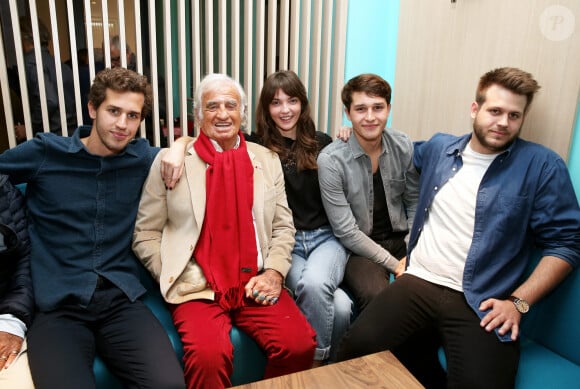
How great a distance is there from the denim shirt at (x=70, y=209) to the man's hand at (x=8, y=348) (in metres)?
0.26

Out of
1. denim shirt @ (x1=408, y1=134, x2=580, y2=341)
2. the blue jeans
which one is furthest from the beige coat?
denim shirt @ (x1=408, y1=134, x2=580, y2=341)

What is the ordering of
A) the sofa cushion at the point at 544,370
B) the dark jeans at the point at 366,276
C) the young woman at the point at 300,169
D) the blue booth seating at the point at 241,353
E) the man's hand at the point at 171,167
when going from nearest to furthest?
the sofa cushion at the point at 544,370
the blue booth seating at the point at 241,353
the man's hand at the point at 171,167
the dark jeans at the point at 366,276
the young woman at the point at 300,169

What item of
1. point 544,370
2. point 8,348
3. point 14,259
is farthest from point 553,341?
point 14,259

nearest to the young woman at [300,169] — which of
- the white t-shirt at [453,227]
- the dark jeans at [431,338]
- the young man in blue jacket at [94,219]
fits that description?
the dark jeans at [431,338]

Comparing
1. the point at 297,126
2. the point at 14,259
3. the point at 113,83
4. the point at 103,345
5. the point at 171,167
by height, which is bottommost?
the point at 103,345

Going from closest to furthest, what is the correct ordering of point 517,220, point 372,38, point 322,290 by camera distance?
point 517,220, point 322,290, point 372,38

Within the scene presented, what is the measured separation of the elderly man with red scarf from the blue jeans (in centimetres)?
9

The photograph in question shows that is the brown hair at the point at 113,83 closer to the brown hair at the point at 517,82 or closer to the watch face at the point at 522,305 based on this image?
the brown hair at the point at 517,82

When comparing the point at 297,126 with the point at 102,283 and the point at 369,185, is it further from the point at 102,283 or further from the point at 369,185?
the point at 102,283

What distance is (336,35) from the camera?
2.82 metres

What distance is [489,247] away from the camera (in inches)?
65.6

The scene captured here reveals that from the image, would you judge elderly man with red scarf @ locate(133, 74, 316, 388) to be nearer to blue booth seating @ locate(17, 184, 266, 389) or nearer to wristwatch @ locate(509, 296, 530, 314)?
blue booth seating @ locate(17, 184, 266, 389)

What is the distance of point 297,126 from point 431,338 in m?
1.19

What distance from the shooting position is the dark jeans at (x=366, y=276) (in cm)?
191
